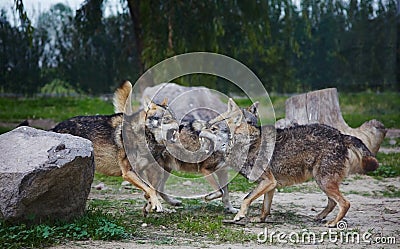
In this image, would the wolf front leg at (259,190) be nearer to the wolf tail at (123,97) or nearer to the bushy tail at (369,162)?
the bushy tail at (369,162)

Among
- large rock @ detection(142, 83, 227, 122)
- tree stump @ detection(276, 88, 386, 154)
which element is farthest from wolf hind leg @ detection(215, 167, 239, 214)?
large rock @ detection(142, 83, 227, 122)

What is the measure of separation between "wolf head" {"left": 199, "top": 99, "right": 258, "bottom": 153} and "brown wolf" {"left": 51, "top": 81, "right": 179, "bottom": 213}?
1.33ft

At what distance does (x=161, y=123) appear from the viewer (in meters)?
6.65

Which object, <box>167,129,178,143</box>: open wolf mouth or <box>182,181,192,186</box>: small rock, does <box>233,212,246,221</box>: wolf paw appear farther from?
<box>182,181,192,186</box>: small rock

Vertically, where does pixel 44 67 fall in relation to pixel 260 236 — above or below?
above

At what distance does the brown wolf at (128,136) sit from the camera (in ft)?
21.8

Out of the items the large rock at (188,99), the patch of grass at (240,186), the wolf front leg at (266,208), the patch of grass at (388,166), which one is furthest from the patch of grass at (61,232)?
the large rock at (188,99)

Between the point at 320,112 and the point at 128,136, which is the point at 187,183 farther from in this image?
the point at 320,112

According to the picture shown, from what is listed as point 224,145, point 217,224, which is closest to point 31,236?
point 217,224

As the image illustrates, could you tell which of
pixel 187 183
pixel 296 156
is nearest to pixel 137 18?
pixel 187 183

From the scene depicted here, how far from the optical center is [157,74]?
15.6 metres

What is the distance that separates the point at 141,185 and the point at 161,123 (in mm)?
741

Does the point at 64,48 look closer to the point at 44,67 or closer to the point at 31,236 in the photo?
the point at 44,67

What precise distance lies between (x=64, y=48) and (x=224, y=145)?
14183 mm
